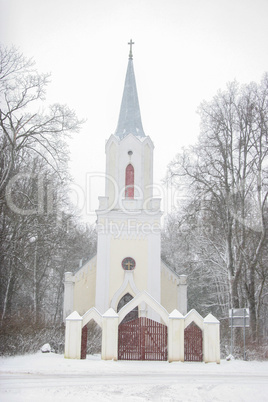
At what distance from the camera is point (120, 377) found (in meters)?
10.5

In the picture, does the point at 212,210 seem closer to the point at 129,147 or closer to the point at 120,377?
the point at 129,147

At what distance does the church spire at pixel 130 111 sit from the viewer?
2480cm

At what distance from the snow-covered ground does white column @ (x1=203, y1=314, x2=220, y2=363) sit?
61cm

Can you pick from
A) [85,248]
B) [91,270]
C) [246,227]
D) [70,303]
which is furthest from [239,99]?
[85,248]

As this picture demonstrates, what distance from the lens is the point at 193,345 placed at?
14.3m

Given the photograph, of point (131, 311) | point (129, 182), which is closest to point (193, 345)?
point (131, 311)

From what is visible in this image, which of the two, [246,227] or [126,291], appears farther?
[126,291]

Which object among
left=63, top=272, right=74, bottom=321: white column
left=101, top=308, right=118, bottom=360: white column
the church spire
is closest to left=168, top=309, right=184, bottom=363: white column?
left=101, top=308, right=118, bottom=360: white column

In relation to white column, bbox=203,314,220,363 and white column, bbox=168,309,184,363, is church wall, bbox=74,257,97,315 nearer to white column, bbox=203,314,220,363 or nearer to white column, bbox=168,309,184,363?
white column, bbox=168,309,184,363

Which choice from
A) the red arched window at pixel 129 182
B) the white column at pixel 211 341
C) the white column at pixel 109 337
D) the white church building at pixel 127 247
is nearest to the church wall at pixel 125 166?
the white church building at pixel 127 247

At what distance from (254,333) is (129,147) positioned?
38.5 feet

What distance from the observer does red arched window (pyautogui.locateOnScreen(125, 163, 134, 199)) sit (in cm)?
2326

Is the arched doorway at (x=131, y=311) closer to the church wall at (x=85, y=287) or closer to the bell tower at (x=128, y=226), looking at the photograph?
the bell tower at (x=128, y=226)

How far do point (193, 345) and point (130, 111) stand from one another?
598 inches
